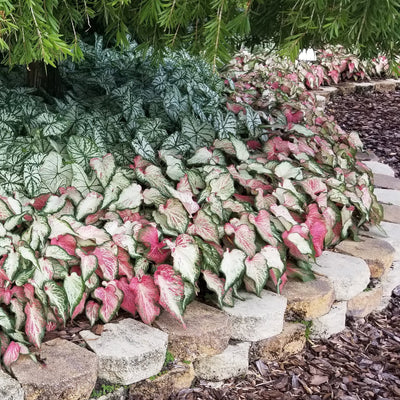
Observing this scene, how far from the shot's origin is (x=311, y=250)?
217 cm

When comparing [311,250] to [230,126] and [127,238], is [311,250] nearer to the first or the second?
[127,238]

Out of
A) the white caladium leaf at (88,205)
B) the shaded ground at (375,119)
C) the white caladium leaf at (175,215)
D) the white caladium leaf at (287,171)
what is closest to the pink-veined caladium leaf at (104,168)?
the white caladium leaf at (88,205)

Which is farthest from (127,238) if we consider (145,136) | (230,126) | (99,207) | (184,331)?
(230,126)

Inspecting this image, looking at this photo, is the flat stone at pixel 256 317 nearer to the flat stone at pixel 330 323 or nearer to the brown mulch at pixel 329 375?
the brown mulch at pixel 329 375

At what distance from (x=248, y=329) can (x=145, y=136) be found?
1136 mm

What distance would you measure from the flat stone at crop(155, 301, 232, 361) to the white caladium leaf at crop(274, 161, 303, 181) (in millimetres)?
834

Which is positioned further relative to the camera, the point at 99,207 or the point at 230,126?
the point at 230,126

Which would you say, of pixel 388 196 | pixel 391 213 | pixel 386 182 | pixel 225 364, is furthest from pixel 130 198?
pixel 386 182

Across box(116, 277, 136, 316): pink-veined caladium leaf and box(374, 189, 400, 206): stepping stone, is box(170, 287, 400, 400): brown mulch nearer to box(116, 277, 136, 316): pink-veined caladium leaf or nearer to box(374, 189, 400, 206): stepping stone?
box(116, 277, 136, 316): pink-veined caladium leaf

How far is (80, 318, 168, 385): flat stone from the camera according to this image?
1.73 metres

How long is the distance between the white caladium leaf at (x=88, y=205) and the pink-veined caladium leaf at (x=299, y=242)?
0.67m

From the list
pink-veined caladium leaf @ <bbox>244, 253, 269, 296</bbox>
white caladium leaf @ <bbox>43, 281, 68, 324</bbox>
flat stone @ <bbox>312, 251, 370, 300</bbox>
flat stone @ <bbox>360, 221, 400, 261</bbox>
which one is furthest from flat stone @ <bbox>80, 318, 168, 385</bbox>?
flat stone @ <bbox>360, 221, 400, 261</bbox>

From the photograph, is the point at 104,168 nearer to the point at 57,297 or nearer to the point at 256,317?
the point at 57,297

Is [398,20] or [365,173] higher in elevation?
[398,20]
